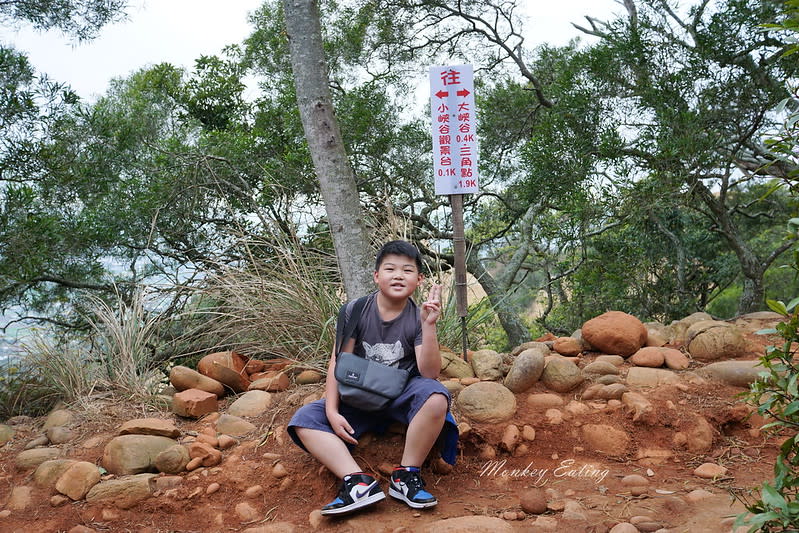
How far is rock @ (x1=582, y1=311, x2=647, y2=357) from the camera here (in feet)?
13.4

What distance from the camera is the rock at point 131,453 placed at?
3213mm

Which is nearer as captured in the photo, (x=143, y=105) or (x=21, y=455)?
(x=21, y=455)

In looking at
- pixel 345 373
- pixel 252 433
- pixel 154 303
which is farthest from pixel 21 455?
pixel 345 373

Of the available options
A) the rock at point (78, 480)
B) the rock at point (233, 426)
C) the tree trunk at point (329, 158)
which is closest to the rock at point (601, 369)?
the tree trunk at point (329, 158)

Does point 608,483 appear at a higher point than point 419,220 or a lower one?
lower

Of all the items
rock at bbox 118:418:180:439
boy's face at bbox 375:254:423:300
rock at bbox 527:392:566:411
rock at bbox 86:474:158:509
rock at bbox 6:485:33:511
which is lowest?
rock at bbox 6:485:33:511

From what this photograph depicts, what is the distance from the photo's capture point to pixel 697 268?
24.3 ft

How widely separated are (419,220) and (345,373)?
4.20 meters

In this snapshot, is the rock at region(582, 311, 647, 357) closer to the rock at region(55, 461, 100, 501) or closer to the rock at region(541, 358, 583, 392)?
the rock at region(541, 358, 583, 392)

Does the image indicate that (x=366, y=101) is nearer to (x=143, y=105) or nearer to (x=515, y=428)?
(x=143, y=105)

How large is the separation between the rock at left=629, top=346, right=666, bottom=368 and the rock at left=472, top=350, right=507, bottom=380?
845 millimetres

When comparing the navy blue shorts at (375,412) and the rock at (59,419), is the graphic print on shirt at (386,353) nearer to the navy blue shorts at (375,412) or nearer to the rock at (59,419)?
the navy blue shorts at (375,412)

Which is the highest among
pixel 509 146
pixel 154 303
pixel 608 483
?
pixel 509 146

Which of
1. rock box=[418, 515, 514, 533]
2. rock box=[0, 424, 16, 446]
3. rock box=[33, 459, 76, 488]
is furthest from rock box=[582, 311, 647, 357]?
rock box=[0, 424, 16, 446]
